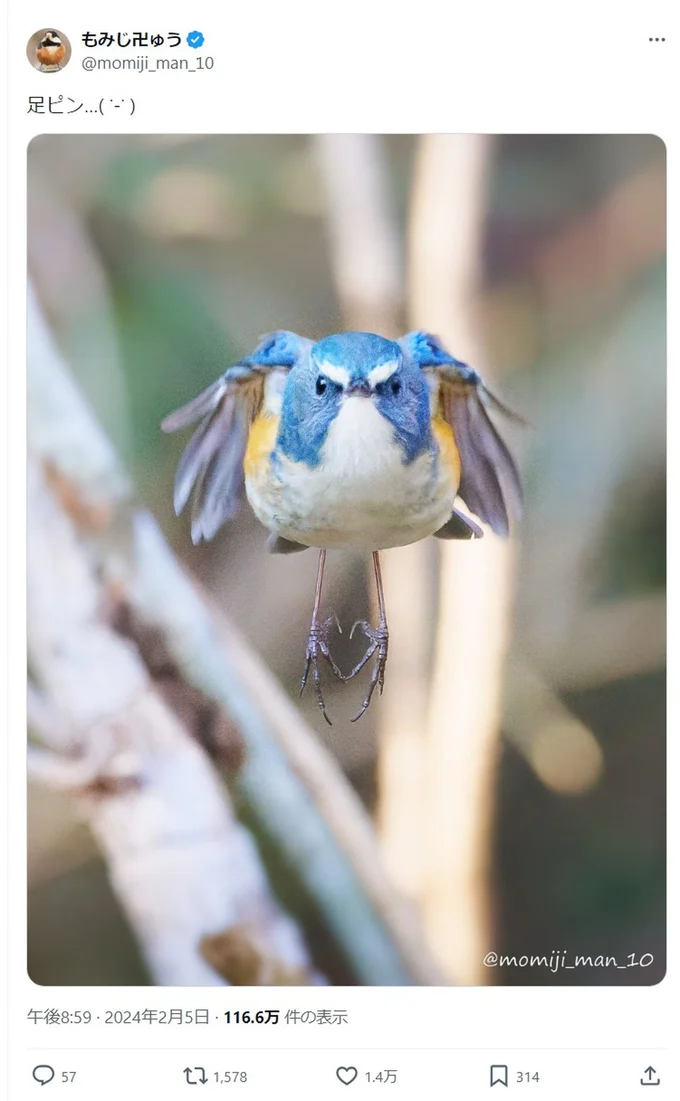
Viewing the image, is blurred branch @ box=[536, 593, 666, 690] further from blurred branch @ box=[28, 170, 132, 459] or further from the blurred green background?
blurred branch @ box=[28, 170, 132, 459]

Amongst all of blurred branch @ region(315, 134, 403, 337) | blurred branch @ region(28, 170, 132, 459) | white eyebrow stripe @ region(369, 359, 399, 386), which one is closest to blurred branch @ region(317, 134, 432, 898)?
blurred branch @ region(315, 134, 403, 337)

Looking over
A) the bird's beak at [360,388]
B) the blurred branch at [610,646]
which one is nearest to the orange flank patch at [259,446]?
the bird's beak at [360,388]

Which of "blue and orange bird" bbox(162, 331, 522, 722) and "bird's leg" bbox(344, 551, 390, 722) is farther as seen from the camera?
"bird's leg" bbox(344, 551, 390, 722)

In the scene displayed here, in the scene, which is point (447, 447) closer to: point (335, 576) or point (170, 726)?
point (335, 576)
